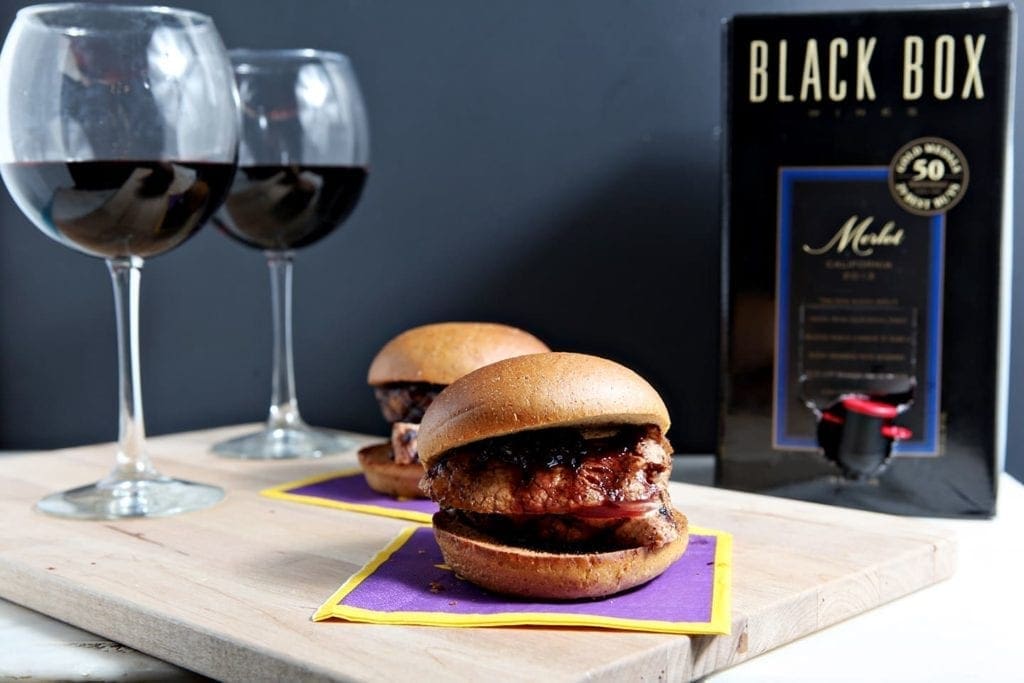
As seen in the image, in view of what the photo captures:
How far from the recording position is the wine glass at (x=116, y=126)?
1348mm

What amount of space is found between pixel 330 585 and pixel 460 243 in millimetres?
939

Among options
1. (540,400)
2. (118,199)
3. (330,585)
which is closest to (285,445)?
(118,199)

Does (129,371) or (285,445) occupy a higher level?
(129,371)

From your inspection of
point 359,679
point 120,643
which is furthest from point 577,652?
point 120,643

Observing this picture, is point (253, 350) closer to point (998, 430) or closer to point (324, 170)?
point (324, 170)

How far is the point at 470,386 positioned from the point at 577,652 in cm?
28

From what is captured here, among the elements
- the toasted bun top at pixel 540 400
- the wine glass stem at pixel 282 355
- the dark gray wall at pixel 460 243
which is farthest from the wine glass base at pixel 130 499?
the dark gray wall at pixel 460 243

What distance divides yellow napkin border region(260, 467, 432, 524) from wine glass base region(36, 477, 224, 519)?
7cm

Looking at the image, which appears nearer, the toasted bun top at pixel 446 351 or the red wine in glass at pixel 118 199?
the red wine in glass at pixel 118 199

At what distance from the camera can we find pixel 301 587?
1180mm

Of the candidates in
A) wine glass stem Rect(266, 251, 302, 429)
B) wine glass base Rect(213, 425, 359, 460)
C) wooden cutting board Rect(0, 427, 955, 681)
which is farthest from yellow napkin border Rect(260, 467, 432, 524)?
wine glass stem Rect(266, 251, 302, 429)

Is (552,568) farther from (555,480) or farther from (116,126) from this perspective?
(116,126)

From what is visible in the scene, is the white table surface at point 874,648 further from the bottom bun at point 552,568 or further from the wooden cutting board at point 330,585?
the bottom bun at point 552,568

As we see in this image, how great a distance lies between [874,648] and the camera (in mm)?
1105
